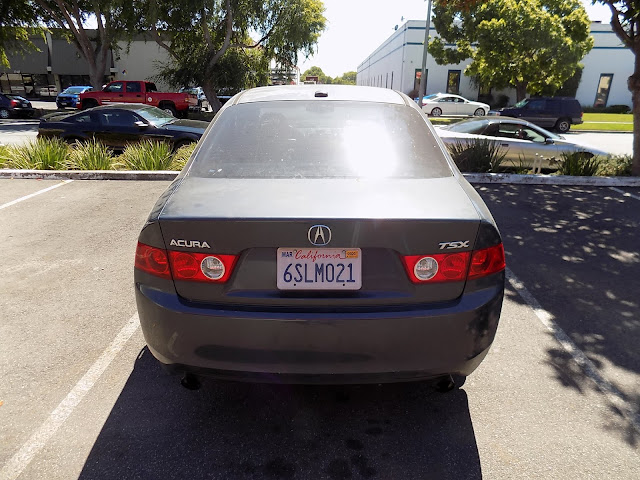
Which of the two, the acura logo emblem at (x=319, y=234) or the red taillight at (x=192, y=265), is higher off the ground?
the acura logo emblem at (x=319, y=234)

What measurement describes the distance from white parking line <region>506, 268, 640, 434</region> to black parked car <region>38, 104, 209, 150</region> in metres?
8.28

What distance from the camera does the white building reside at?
133 ft

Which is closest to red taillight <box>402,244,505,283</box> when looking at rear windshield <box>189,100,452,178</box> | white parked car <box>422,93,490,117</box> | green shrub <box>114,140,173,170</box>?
rear windshield <box>189,100,452,178</box>

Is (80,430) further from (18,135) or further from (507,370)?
(18,135)

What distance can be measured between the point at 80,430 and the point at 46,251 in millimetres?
3179

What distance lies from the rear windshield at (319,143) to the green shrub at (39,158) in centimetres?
774

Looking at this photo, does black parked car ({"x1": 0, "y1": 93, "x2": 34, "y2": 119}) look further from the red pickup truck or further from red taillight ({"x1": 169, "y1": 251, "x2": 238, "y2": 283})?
red taillight ({"x1": 169, "y1": 251, "x2": 238, "y2": 283})

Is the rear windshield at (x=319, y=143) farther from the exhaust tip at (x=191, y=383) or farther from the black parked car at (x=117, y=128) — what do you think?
the black parked car at (x=117, y=128)

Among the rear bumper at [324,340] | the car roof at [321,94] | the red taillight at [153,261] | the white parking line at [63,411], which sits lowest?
the white parking line at [63,411]

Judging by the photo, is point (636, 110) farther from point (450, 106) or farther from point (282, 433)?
point (450, 106)

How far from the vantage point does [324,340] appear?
2.01 meters

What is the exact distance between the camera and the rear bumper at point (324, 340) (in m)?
2.00

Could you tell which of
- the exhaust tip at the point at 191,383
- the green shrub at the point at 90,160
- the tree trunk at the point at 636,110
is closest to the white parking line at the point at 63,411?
the exhaust tip at the point at 191,383

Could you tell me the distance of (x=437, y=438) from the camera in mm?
2430
